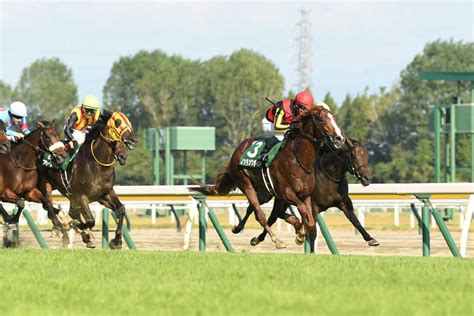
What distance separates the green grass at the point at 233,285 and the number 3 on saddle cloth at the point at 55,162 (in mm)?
3257

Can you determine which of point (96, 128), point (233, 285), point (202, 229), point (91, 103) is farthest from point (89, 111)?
point (233, 285)

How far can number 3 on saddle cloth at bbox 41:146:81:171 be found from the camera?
13102 millimetres

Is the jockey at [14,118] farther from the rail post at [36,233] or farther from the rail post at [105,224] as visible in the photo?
the rail post at [105,224]

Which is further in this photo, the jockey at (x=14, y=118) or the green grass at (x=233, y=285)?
the jockey at (x=14, y=118)

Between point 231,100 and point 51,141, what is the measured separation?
62.3 m

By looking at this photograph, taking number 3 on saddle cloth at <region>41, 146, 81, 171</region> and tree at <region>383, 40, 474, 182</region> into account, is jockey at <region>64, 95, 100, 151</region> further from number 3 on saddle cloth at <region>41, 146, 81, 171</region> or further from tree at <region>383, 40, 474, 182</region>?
tree at <region>383, 40, 474, 182</region>

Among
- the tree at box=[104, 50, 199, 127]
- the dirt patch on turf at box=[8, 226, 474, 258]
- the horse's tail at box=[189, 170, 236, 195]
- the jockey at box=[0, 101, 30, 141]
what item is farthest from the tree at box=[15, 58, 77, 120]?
the horse's tail at box=[189, 170, 236, 195]

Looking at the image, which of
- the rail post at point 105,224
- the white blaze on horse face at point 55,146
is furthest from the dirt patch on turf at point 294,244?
the white blaze on horse face at point 55,146

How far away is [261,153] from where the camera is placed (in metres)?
12.1

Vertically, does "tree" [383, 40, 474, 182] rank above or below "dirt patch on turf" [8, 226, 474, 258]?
above

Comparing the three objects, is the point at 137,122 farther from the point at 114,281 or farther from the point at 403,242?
the point at 114,281

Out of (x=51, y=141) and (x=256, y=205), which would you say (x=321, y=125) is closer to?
(x=256, y=205)

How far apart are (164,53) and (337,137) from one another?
251 feet

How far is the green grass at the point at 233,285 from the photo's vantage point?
6.39m
